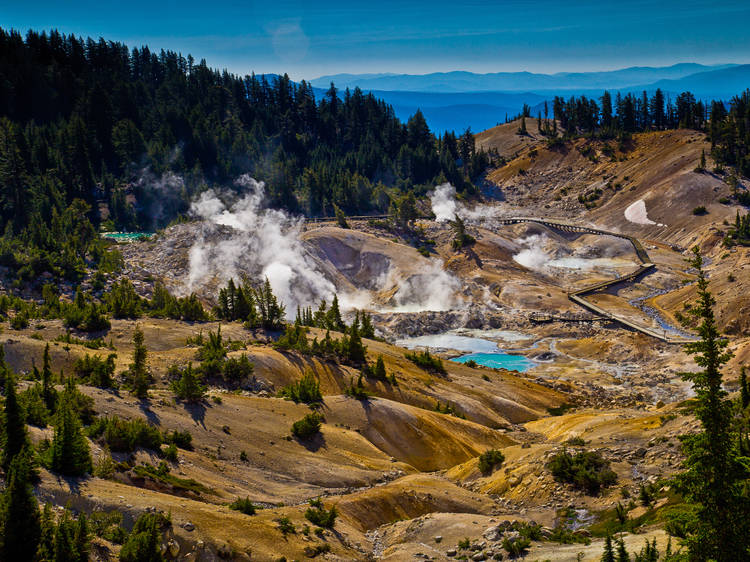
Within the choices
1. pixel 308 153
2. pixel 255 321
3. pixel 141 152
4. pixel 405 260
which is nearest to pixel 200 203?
pixel 141 152

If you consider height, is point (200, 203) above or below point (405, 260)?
above

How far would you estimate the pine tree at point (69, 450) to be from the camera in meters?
21.0

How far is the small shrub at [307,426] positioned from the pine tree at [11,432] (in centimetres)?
1692

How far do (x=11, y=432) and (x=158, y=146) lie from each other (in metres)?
106

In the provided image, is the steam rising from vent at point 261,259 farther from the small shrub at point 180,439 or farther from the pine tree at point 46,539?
the pine tree at point 46,539

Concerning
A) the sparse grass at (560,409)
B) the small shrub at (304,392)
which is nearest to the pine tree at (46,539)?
the small shrub at (304,392)

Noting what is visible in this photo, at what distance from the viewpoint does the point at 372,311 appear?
87500 millimetres

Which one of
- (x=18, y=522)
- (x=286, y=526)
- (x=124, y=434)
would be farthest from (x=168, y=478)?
(x=18, y=522)

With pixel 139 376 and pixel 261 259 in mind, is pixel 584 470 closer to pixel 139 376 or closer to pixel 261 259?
pixel 139 376

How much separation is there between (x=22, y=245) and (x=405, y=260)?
2036 inches

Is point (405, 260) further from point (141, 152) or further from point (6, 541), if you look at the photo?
point (6, 541)

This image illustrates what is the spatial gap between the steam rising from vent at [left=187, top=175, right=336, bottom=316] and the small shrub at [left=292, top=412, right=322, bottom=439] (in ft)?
152

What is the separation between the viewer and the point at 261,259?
295 feet

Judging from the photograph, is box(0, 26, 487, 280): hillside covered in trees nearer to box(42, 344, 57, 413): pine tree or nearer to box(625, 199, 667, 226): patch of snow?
box(625, 199, 667, 226): patch of snow
